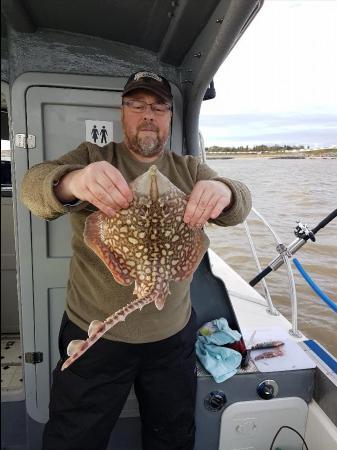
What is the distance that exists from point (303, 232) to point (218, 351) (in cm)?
Answer: 137

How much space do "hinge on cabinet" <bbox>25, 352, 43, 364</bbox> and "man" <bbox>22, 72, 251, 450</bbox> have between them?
2.82 ft

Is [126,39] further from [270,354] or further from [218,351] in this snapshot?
[270,354]

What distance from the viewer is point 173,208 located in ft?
5.14

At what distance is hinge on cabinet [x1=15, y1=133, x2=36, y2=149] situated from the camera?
2828 millimetres

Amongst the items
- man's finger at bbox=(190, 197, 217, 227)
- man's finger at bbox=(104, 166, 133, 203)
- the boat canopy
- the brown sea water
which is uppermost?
the boat canopy

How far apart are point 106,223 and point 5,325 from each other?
3.75 metres

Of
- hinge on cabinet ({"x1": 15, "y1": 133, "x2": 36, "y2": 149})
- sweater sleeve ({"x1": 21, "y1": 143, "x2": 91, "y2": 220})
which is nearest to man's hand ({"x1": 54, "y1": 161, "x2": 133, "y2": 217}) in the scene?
sweater sleeve ({"x1": 21, "y1": 143, "x2": 91, "y2": 220})

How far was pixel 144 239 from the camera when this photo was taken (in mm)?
1573

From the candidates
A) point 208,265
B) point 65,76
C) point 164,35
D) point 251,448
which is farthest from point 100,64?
point 251,448

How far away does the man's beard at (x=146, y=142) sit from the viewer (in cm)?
217

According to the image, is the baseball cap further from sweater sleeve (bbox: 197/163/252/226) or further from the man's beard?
sweater sleeve (bbox: 197/163/252/226)

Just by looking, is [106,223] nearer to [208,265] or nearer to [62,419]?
[62,419]

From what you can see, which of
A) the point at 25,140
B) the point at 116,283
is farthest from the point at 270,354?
the point at 25,140

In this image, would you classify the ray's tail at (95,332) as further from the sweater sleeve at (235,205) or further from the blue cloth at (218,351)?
the blue cloth at (218,351)
